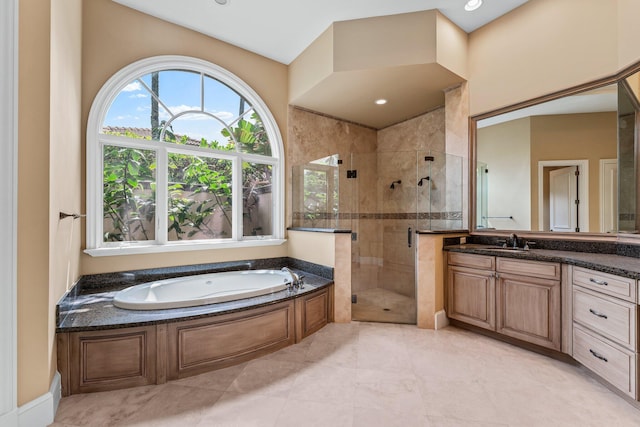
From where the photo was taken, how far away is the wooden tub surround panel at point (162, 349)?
68.5 inches

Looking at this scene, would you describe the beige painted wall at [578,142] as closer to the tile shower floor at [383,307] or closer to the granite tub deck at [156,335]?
the tile shower floor at [383,307]

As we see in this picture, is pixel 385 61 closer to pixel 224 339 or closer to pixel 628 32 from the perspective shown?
pixel 628 32

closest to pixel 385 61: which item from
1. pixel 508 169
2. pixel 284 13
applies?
pixel 284 13

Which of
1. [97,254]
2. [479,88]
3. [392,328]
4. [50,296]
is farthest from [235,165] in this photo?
[479,88]

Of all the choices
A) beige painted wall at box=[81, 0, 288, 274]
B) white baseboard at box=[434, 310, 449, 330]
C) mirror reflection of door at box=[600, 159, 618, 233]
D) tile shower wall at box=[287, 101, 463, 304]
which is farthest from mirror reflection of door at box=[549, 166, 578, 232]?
beige painted wall at box=[81, 0, 288, 274]

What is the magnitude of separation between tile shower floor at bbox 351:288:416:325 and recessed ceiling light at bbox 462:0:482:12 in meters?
3.03

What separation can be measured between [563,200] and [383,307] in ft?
6.89

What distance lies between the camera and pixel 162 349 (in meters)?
1.86

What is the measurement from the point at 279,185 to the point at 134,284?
1899 mm

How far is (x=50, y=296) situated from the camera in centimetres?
155

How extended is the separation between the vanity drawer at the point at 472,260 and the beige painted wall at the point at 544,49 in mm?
1555

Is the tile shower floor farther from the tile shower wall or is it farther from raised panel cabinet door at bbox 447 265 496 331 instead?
raised panel cabinet door at bbox 447 265 496 331
